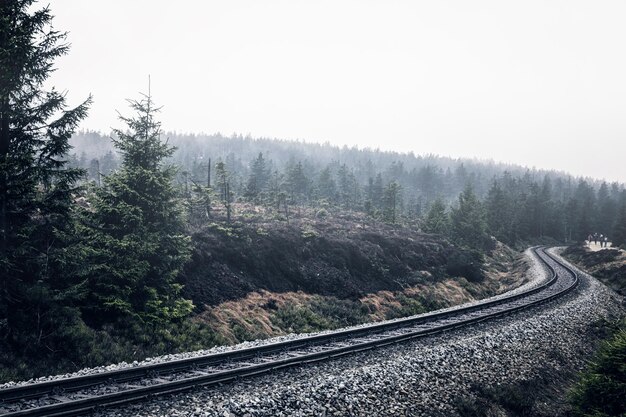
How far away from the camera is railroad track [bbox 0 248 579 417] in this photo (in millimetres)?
9156

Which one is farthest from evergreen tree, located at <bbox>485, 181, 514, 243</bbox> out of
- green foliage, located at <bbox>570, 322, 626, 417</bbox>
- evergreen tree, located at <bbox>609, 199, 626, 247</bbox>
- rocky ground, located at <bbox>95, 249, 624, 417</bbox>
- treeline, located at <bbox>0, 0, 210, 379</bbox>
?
treeline, located at <bbox>0, 0, 210, 379</bbox>

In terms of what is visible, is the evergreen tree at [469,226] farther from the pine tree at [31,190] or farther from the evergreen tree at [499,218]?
the pine tree at [31,190]

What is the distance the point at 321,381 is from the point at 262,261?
15968 millimetres

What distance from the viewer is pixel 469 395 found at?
13.3 metres

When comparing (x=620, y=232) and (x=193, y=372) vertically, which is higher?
(x=193, y=372)

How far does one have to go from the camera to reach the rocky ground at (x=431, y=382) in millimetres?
10164

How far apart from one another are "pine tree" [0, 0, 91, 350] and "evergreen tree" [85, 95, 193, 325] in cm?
167

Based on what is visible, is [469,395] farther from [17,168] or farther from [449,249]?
[449,249]

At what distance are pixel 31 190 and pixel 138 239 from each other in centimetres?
511

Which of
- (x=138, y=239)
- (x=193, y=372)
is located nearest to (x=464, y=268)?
(x=138, y=239)

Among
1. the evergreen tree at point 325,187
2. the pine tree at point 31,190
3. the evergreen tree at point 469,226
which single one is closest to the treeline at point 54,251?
the pine tree at point 31,190

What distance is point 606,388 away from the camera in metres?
12.8

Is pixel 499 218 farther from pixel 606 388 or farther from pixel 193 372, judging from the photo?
pixel 193 372

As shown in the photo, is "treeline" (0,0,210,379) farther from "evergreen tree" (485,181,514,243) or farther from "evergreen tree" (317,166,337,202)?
"evergreen tree" (317,166,337,202)
